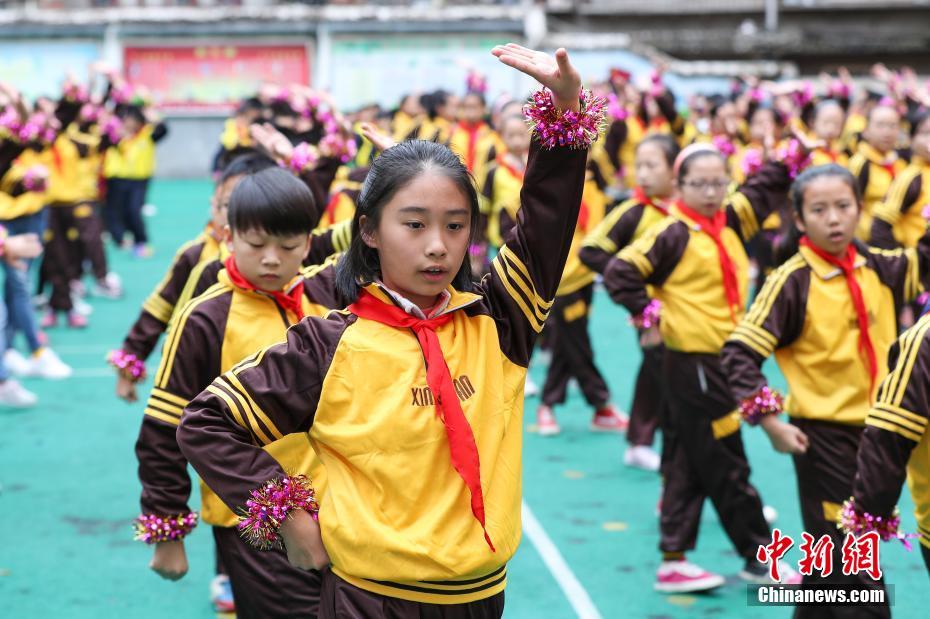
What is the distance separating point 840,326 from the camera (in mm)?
4566

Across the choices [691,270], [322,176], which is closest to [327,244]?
[322,176]

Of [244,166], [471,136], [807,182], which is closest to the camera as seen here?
[807,182]

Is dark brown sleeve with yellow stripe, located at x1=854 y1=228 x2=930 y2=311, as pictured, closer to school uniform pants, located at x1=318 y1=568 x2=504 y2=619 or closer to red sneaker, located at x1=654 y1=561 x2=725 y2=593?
red sneaker, located at x1=654 y1=561 x2=725 y2=593

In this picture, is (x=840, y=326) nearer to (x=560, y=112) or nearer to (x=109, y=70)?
(x=560, y=112)

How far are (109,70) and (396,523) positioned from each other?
12.4 metres

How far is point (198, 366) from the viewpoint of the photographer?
3945 mm

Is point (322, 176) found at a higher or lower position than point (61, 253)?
higher

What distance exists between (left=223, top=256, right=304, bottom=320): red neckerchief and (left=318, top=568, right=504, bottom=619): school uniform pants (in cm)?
131

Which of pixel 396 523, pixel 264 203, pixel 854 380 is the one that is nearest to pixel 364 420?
pixel 396 523

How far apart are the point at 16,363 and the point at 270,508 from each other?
832 cm

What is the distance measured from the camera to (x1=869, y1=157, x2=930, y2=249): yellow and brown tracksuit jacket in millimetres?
8117

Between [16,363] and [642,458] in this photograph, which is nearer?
[642,458]

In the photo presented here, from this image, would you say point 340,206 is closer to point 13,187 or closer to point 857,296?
point 857,296

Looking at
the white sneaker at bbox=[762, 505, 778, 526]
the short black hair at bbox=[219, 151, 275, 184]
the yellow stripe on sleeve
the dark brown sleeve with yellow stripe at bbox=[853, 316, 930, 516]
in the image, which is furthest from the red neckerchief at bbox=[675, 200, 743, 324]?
the yellow stripe on sleeve
